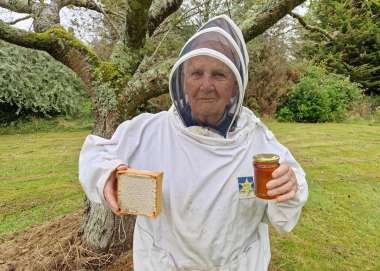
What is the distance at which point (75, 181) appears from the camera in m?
7.07

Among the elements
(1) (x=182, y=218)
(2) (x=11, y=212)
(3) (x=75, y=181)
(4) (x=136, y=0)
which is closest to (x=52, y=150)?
(3) (x=75, y=181)

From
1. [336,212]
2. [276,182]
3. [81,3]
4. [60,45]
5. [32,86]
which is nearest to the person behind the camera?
[276,182]

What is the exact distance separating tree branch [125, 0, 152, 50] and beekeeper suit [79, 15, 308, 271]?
1265 mm

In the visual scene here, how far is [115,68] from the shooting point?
3633 millimetres

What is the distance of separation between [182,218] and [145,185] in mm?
333

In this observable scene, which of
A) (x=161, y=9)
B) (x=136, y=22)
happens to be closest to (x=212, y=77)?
(x=136, y=22)

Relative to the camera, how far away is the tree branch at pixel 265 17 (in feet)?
10.6

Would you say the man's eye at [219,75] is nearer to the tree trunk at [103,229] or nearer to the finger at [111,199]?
the finger at [111,199]

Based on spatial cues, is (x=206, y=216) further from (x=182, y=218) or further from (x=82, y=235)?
(x=82, y=235)

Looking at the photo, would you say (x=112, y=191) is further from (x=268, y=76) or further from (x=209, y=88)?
(x=268, y=76)

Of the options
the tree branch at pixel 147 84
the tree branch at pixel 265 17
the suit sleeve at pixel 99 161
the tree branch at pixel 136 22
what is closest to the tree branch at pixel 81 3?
the tree branch at pixel 136 22

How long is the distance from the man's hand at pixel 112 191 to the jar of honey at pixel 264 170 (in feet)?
1.86

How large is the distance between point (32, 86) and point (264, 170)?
41.6 feet

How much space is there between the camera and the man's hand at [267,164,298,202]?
1.60 m
